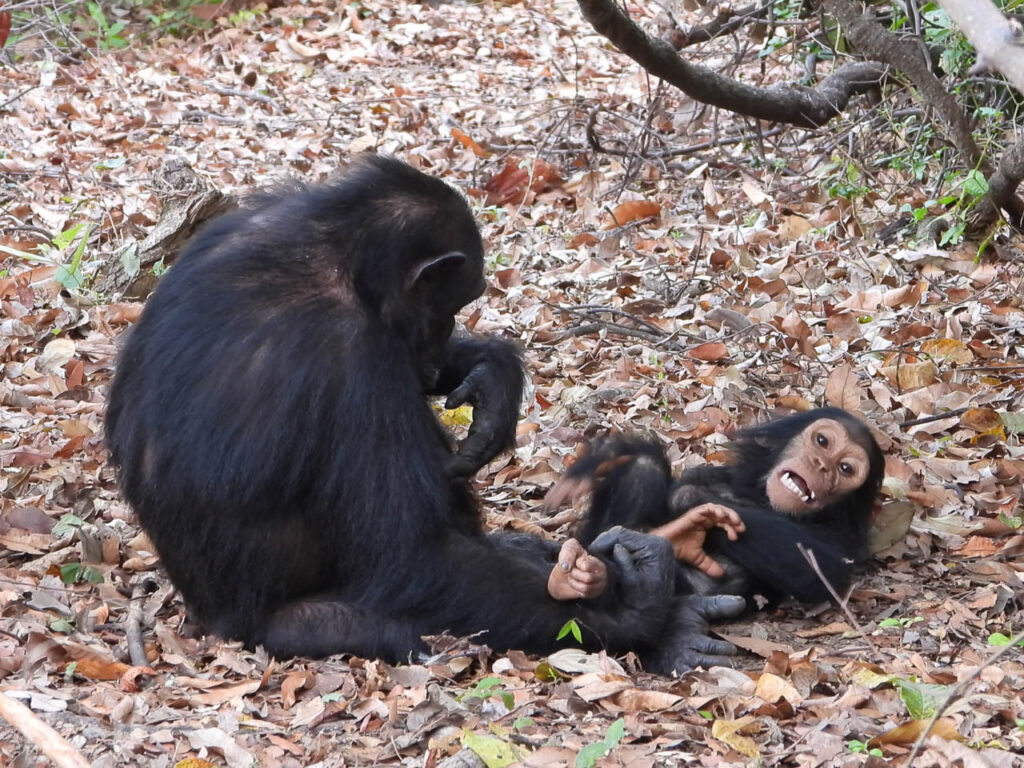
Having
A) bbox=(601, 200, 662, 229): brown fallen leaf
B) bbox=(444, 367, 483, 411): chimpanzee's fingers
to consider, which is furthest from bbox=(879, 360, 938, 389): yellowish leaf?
bbox=(601, 200, 662, 229): brown fallen leaf

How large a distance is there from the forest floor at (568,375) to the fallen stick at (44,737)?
2.17 ft

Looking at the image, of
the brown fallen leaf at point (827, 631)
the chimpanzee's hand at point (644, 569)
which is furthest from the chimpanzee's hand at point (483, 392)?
the brown fallen leaf at point (827, 631)

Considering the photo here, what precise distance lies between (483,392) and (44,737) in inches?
105

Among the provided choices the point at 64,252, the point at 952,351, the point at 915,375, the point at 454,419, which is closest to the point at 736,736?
the point at 454,419

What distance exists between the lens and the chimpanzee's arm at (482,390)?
5145 mm

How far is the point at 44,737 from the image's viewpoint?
292 centimetres

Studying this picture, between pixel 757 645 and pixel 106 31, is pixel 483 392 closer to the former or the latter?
pixel 757 645

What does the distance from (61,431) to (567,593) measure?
321 cm

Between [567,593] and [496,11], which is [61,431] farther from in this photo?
[496,11]

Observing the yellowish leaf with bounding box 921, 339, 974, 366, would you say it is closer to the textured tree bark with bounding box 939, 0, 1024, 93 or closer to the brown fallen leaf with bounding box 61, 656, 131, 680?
the brown fallen leaf with bounding box 61, 656, 131, 680

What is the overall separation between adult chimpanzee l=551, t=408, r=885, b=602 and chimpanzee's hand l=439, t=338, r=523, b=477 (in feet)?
1.95

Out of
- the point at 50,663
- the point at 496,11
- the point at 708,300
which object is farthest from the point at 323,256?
the point at 496,11

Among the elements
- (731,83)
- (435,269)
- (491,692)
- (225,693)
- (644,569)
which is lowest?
(225,693)

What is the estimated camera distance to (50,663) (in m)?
4.51
